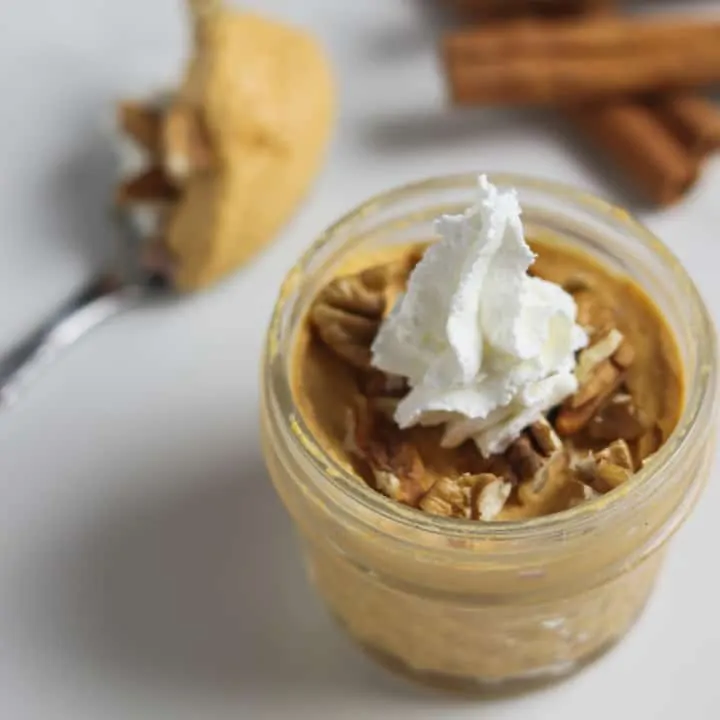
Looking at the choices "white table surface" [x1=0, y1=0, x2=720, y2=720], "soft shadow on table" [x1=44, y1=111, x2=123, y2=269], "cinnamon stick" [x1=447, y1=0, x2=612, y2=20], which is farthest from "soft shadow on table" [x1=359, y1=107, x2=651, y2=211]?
"soft shadow on table" [x1=44, y1=111, x2=123, y2=269]

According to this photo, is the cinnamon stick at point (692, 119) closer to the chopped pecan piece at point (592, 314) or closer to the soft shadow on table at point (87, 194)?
the chopped pecan piece at point (592, 314)

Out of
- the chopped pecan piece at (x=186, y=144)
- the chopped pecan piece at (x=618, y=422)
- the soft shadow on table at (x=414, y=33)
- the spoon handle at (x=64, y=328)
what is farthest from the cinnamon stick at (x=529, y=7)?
the chopped pecan piece at (x=618, y=422)

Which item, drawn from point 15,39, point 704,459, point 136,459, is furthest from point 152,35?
point 704,459

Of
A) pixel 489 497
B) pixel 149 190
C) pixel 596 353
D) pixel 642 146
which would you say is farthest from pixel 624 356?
pixel 149 190

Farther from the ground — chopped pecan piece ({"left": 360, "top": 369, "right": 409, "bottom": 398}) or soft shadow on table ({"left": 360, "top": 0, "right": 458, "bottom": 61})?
chopped pecan piece ({"left": 360, "top": 369, "right": 409, "bottom": 398})

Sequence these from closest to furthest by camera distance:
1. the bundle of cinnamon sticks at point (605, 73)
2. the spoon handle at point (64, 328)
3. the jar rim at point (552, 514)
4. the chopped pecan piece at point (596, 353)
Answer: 1. the jar rim at point (552, 514)
2. the chopped pecan piece at point (596, 353)
3. the spoon handle at point (64, 328)
4. the bundle of cinnamon sticks at point (605, 73)

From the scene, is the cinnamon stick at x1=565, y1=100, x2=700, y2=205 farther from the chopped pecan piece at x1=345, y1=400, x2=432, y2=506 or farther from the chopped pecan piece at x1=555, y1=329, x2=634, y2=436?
the chopped pecan piece at x1=345, y1=400, x2=432, y2=506
